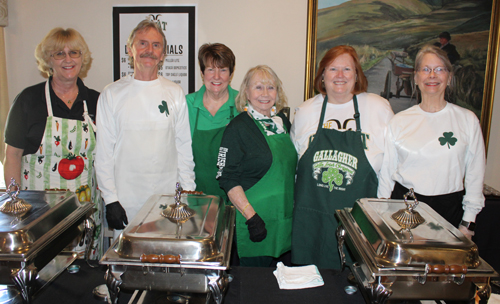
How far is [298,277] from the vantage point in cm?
138

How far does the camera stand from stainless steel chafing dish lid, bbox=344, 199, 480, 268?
1076 mm

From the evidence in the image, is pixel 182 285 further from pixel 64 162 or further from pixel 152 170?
A: pixel 64 162

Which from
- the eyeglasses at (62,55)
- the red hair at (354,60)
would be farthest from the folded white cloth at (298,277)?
the eyeglasses at (62,55)

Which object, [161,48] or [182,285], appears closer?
[182,285]

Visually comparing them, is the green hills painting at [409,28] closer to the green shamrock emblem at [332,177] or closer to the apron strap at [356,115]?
the apron strap at [356,115]

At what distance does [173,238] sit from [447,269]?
868 mm

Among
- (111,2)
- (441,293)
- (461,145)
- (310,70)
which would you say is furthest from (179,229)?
(111,2)

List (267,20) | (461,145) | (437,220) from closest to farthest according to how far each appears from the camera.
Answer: (437,220) < (461,145) < (267,20)

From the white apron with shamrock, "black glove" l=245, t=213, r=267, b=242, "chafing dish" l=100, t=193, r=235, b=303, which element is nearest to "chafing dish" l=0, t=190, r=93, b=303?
"chafing dish" l=100, t=193, r=235, b=303

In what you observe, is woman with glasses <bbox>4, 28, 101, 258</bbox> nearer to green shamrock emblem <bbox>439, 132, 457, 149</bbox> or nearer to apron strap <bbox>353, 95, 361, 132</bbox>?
apron strap <bbox>353, 95, 361, 132</bbox>

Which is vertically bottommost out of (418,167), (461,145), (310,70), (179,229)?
(179,229)

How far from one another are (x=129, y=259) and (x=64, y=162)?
1269 mm

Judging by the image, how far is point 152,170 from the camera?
197 cm

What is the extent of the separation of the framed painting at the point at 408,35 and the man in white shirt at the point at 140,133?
4.65ft
